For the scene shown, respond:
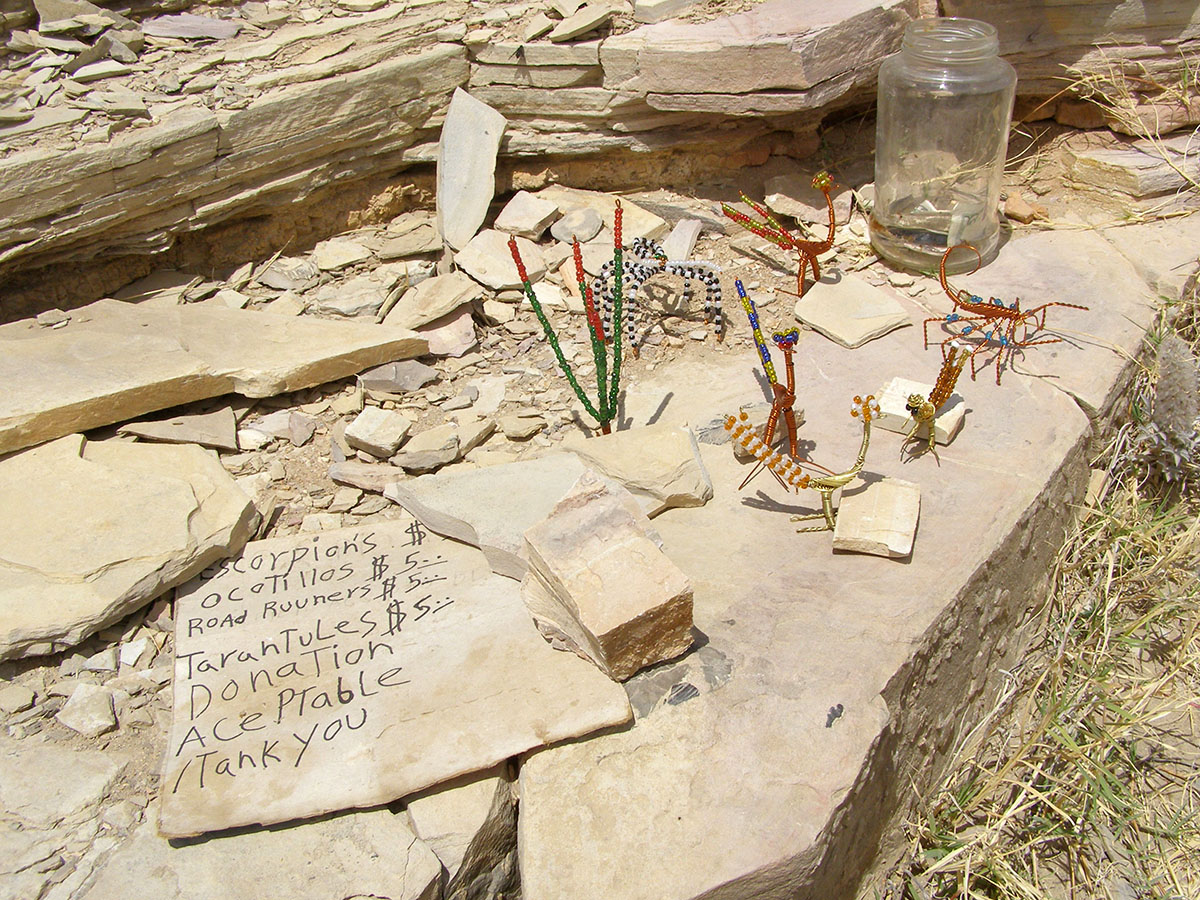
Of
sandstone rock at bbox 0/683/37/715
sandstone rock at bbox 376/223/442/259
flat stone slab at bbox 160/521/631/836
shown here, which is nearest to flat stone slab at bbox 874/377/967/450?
flat stone slab at bbox 160/521/631/836

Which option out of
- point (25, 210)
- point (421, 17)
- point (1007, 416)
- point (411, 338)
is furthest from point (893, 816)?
point (421, 17)

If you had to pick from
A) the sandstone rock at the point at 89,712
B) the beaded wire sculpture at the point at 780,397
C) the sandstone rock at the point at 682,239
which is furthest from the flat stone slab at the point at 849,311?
the sandstone rock at the point at 89,712

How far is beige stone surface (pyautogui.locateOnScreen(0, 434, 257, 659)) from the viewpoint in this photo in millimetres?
2473

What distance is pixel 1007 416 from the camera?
10.4ft

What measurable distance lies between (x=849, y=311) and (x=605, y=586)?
1988mm

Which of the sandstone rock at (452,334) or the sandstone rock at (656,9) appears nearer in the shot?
the sandstone rock at (452,334)

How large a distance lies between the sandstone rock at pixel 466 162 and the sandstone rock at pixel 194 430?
1471 millimetres

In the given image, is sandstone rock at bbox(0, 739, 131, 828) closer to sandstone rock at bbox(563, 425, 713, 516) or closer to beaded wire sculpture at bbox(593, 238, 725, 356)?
sandstone rock at bbox(563, 425, 713, 516)

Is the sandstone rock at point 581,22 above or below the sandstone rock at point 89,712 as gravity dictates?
above

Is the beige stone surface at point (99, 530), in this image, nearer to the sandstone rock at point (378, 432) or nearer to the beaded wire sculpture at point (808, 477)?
the sandstone rock at point (378, 432)

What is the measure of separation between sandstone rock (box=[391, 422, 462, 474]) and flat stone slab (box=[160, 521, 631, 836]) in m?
0.35

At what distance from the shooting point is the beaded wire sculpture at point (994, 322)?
11.1ft

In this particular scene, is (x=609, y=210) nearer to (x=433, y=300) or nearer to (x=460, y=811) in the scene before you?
(x=433, y=300)

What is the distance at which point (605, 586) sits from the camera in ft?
7.26
